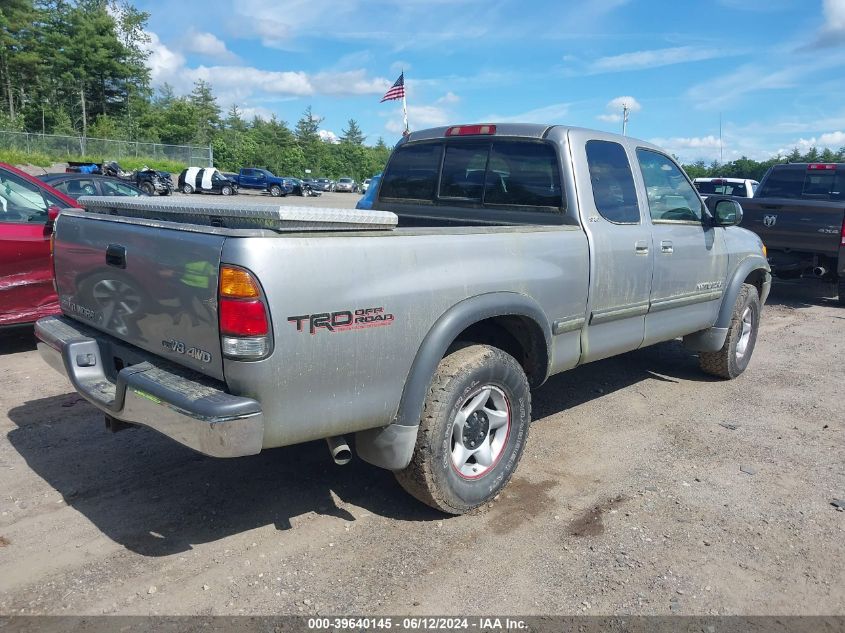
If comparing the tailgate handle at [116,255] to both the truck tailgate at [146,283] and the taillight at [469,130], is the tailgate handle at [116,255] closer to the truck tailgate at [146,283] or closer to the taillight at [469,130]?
the truck tailgate at [146,283]

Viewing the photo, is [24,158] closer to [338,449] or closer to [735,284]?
[735,284]

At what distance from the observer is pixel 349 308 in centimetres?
269

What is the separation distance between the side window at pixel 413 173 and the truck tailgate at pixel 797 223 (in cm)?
685

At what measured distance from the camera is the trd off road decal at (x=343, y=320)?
258 centimetres

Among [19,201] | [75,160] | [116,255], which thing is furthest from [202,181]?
[116,255]

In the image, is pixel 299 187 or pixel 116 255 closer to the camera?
pixel 116 255

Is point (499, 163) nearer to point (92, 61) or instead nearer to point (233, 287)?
point (233, 287)

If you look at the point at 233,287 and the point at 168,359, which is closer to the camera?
the point at 233,287

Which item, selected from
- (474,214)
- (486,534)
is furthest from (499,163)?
(486,534)

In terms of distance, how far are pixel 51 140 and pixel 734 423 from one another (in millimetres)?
43769

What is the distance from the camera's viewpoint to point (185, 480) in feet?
12.3

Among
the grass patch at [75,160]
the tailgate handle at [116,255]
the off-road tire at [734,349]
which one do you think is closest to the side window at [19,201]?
the tailgate handle at [116,255]

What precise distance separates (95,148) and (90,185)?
118 feet

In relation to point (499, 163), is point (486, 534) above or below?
below
